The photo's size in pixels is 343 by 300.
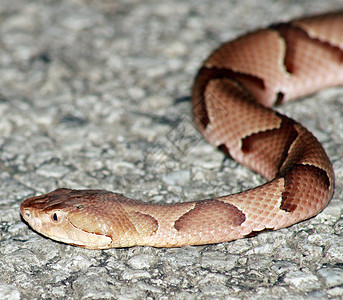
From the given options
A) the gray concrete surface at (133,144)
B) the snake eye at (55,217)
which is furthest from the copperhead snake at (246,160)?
the gray concrete surface at (133,144)

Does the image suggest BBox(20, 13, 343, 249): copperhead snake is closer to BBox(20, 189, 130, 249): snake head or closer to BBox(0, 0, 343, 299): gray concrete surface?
BBox(20, 189, 130, 249): snake head

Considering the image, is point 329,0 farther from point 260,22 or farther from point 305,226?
point 305,226

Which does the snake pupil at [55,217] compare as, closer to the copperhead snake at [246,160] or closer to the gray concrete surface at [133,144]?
the copperhead snake at [246,160]

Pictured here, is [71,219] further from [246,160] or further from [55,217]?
[246,160]

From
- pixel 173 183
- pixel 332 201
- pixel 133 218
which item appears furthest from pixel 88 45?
pixel 332 201

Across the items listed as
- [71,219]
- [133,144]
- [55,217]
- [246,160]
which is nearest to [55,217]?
[55,217]

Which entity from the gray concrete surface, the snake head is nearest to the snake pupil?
the snake head

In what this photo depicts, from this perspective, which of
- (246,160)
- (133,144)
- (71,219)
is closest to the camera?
(71,219)
